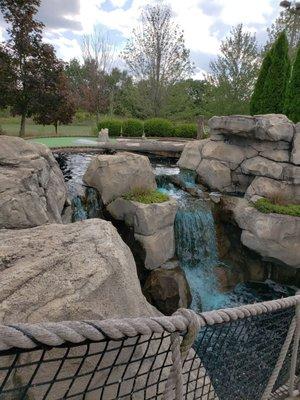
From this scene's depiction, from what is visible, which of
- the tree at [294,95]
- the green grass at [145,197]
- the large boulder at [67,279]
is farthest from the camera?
the tree at [294,95]

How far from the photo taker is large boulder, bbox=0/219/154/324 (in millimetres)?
2371

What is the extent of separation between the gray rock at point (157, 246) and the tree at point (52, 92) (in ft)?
44.5

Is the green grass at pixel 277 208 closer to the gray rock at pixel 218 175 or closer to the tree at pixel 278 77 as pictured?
the gray rock at pixel 218 175

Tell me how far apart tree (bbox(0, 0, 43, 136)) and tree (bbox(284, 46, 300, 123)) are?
1283 centimetres

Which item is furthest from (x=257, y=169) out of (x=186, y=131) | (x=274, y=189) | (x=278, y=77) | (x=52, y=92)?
(x=52, y=92)

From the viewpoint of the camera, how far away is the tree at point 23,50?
1811 cm

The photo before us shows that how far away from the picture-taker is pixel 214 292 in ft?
25.6

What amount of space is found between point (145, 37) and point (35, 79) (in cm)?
1269

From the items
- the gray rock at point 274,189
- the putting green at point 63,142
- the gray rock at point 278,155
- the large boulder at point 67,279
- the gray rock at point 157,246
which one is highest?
the gray rock at point 278,155

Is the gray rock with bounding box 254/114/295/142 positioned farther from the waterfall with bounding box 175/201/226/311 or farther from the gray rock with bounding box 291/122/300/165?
the waterfall with bounding box 175/201/226/311

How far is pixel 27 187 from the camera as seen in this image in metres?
5.63

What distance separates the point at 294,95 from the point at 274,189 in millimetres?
4430

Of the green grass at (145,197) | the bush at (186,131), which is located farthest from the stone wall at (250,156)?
the bush at (186,131)

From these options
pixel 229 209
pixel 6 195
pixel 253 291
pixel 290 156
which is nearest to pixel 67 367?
pixel 6 195
